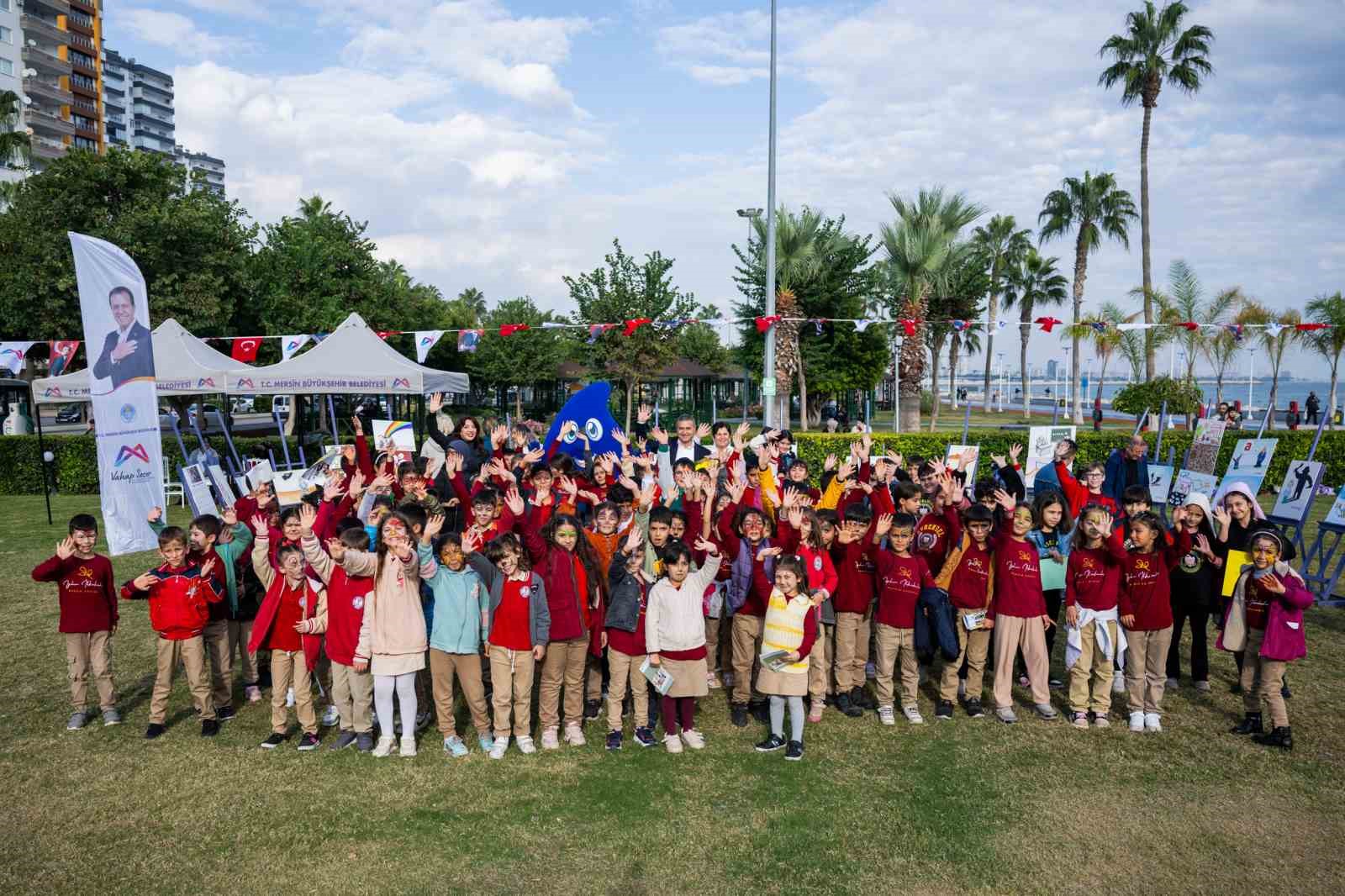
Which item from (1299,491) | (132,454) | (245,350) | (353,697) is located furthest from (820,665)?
(245,350)

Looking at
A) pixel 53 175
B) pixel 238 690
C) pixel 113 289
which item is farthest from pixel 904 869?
pixel 53 175

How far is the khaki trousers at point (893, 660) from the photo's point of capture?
6.22m

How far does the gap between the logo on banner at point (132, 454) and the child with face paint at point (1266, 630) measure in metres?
8.99

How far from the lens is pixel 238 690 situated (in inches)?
269

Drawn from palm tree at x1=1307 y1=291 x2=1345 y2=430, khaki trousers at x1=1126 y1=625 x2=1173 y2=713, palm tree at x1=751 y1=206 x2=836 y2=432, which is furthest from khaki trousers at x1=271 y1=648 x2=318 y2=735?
palm tree at x1=1307 y1=291 x2=1345 y2=430

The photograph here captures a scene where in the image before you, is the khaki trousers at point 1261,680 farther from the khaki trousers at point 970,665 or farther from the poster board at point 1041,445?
the poster board at point 1041,445

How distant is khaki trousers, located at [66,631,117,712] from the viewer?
19.8 feet

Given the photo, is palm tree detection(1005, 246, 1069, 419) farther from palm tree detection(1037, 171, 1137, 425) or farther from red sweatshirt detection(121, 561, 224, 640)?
red sweatshirt detection(121, 561, 224, 640)

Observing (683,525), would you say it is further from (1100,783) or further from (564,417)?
(564,417)

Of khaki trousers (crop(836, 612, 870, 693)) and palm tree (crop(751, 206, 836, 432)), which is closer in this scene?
khaki trousers (crop(836, 612, 870, 693))

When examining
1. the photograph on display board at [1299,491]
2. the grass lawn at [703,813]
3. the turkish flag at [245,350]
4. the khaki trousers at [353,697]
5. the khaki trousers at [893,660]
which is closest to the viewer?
the grass lawn at [703,813]

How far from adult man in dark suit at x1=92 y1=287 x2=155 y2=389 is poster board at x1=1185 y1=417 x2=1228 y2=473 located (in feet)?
46.3

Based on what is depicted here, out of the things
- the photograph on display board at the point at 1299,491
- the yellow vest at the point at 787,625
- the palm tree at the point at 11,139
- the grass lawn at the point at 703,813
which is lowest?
the grass lawn at the point at 703,813

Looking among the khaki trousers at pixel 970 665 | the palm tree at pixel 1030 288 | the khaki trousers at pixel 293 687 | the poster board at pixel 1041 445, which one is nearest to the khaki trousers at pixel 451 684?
the khaki trousers at pixel 293 687
